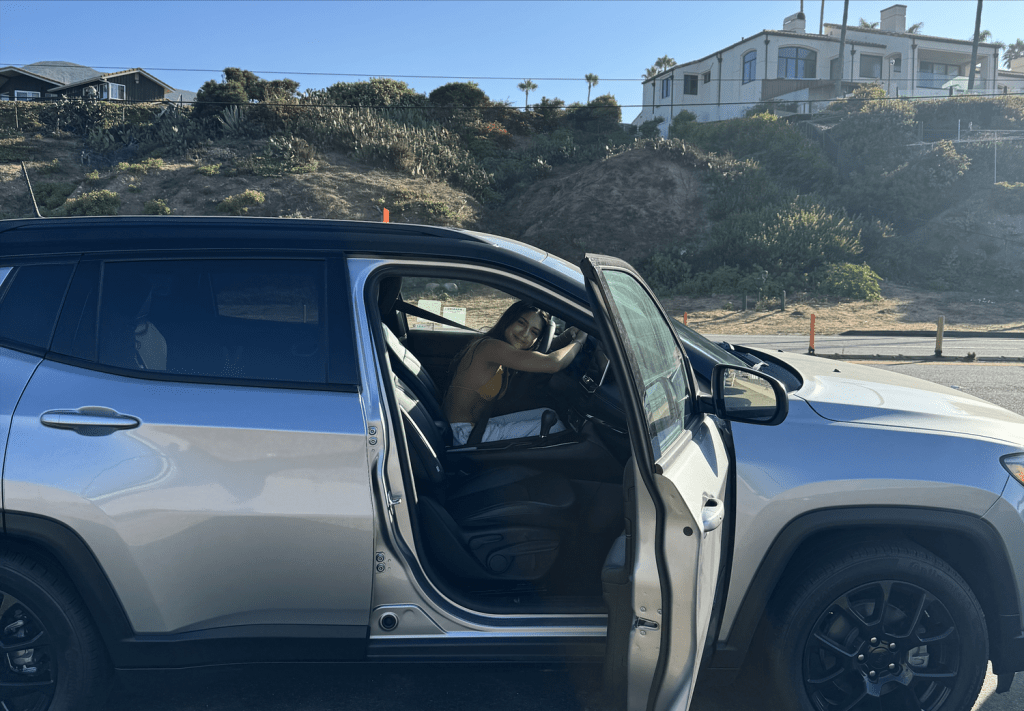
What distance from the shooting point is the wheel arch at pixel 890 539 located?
2506 millimetres

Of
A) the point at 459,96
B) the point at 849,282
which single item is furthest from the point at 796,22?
the point at 849,282

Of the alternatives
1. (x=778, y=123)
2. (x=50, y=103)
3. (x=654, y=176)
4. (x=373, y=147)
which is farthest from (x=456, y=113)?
(x=50, y=103)

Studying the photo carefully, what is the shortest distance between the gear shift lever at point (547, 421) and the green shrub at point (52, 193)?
→ 1271 inches

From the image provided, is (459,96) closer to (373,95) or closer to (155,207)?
(373,95)

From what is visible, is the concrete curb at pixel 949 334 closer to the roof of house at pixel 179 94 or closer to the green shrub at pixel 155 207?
the green shrub at pixel 155 207

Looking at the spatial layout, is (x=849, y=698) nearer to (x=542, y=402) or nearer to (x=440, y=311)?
(x=542, y=402)

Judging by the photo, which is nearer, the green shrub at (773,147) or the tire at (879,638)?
the tire at (879,638)

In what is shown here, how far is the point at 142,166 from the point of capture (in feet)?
106

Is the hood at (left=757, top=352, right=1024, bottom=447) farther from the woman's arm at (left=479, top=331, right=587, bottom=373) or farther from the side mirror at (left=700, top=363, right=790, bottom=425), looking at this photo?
the woman's arm at (left=479, top=331, right=587, bottom=373)

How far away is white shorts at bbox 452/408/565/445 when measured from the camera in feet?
11.2

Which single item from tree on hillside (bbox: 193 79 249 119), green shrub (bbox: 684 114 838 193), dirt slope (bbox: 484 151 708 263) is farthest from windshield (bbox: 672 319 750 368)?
tree on hillside (bbox: 193 79 249 119)

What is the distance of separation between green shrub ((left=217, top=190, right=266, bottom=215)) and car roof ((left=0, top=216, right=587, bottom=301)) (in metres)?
27.6

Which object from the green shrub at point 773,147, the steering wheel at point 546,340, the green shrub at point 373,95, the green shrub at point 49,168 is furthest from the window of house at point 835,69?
the steering wheel at point 546,340

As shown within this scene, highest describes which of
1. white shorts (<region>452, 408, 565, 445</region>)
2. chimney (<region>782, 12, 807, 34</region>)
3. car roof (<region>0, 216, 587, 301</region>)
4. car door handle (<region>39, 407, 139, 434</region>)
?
chimney (<region>782, 12, 807, 34</region>)
